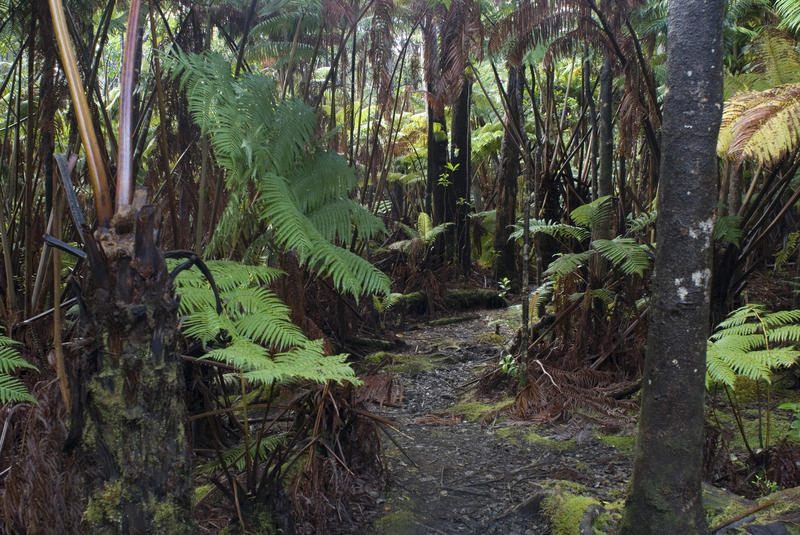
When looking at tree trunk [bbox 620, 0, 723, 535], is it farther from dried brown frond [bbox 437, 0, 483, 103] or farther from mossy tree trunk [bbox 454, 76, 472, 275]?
mossy tree trunk [bbox 454, 76, 472, 275]

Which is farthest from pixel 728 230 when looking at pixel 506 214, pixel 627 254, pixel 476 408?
pixel 506 214

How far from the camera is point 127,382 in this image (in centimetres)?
155

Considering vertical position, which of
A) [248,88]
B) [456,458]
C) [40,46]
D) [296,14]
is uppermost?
[296,14]

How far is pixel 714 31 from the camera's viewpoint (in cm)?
198

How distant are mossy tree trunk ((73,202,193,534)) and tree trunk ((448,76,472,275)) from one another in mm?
8127

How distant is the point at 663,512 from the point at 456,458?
164cm

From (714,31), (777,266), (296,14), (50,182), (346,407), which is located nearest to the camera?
(714,31)

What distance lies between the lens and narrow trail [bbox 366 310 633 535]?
9.39ft

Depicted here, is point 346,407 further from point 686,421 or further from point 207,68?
point 207,68

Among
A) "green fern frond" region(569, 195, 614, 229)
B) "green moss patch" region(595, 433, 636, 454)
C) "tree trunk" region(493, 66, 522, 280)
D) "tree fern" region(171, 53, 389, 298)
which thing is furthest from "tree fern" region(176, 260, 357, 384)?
"tree trunk" region(493, 66, 522, 280)

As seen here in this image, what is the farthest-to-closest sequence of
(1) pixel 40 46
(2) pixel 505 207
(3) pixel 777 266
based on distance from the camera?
1. (2) pixel 505 207
2. (3) pixel 777 266
3. (1) pixel 40 46

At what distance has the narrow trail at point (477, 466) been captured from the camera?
2.86m

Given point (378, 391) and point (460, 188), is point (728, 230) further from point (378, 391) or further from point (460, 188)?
point (460, 188)

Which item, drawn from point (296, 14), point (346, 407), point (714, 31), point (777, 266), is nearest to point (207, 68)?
point (346, 407)
